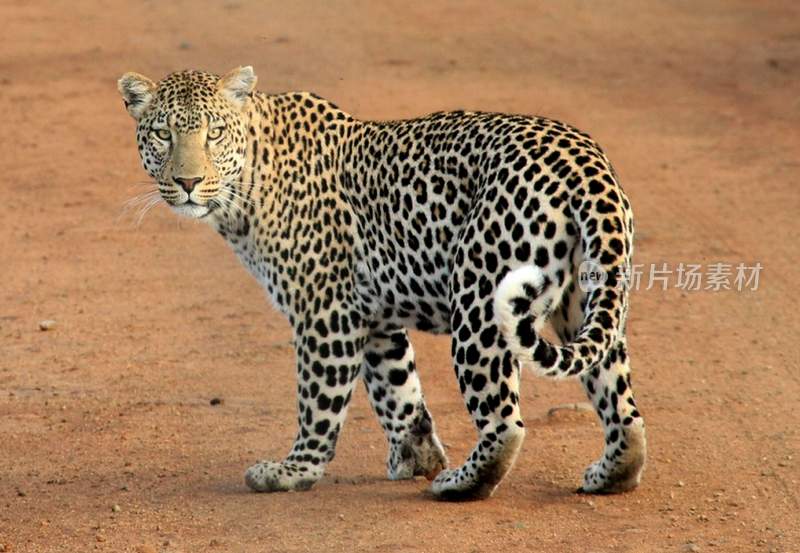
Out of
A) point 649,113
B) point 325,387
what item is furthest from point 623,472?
point 649,113

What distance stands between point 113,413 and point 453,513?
2.66 meters

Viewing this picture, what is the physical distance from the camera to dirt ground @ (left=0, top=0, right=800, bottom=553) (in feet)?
26.9

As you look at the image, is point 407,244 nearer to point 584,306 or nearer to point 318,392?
point 318,392

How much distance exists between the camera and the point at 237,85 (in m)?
8.77

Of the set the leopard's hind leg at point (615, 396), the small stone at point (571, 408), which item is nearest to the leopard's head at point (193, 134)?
the leopard's hind leg at point (615, 396)

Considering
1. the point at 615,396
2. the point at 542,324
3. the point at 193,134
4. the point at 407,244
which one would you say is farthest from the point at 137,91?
the point at 615,396

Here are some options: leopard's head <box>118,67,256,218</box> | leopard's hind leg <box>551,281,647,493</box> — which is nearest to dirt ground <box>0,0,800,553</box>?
leopard's hind leg <box>551,281,647,493</box>

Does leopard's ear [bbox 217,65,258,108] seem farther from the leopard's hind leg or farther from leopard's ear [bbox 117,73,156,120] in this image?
the leopard's hind leg

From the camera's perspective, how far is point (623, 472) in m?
8.20

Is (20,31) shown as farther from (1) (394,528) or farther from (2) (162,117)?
(1) (394,528)

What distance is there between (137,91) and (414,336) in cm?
344

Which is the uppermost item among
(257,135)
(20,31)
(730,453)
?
(257,135)

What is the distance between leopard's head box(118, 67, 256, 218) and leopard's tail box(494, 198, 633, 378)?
179cm

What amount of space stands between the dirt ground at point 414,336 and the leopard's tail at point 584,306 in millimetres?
897
